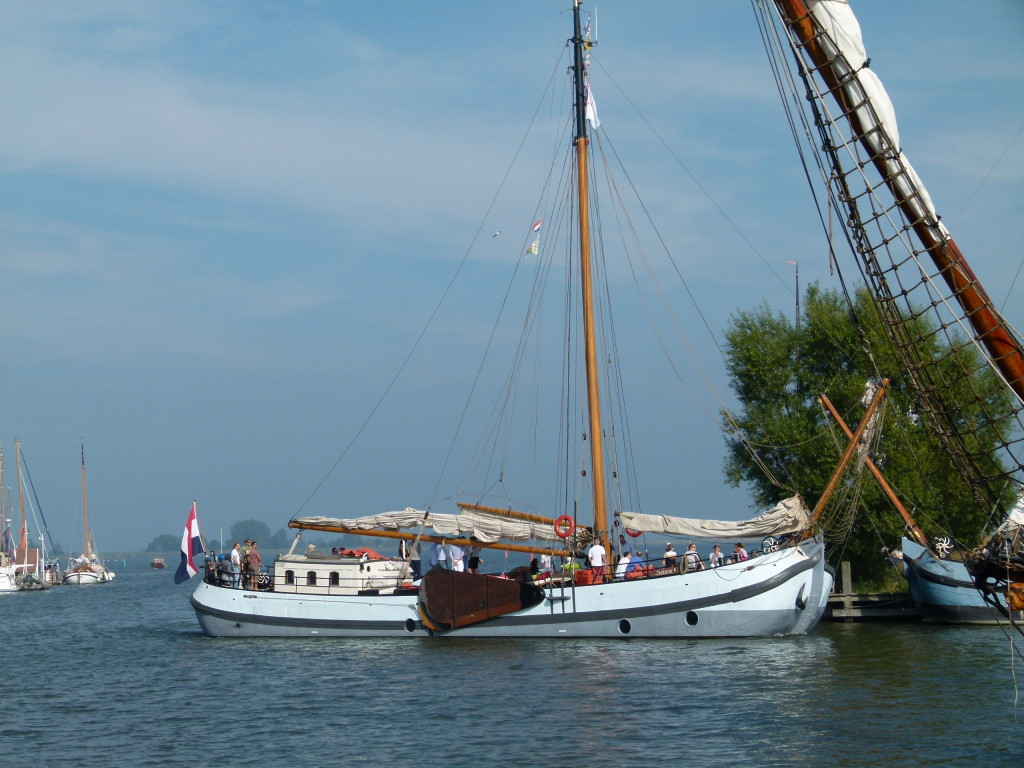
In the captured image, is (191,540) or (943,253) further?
(191,540)

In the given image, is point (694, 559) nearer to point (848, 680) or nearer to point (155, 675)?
point (848, 680)

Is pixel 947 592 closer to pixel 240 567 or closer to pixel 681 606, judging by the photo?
pixel 681 606

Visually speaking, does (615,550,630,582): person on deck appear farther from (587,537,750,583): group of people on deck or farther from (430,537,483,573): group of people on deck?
(430,537,483,573): group of people on deck

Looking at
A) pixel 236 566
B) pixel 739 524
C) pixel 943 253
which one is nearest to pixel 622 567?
pixel 739 524

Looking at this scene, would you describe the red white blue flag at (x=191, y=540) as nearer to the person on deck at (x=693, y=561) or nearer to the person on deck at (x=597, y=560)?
the person on deck at (x=597, y=560)

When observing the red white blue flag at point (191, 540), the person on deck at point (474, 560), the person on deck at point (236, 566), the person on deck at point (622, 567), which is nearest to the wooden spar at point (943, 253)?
the person on deck at point (622, 567)

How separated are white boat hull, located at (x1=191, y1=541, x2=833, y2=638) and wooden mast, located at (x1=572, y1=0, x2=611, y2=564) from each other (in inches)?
102

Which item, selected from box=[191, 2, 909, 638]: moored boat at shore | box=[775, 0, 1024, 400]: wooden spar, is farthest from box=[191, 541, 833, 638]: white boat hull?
box=[775, 0, 1024, 400]: wooden spar

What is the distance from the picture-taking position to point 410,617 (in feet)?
126

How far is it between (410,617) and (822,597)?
12917 millimetres

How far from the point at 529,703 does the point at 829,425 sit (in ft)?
70.3

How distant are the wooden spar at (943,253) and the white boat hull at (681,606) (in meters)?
17.6

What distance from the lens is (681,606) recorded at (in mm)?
35062

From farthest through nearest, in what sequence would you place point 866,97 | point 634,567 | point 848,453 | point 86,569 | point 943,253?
point 86,569 < point 634,567 < point 848,453 < point 866,97 < point 943,253
